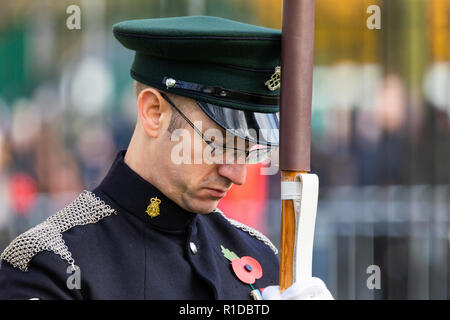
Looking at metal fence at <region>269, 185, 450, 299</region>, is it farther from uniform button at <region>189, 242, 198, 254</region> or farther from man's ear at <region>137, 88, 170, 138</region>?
Result: man's ear at <region>137, 88, 170, 138</region>

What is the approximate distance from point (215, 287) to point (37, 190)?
3553 millimetres

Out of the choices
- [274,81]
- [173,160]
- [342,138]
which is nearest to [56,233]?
[173,160]

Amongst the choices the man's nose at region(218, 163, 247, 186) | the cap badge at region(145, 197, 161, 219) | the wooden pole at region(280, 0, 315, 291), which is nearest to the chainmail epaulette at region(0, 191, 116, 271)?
the cap badge at region(145, 197, 161, 219)

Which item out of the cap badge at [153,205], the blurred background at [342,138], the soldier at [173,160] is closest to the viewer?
the soldier at [173,160]

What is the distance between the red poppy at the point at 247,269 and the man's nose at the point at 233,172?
0.41 metres

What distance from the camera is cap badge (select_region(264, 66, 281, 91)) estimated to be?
2.43m

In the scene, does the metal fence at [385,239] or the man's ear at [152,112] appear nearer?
the man's ear at [152,112]

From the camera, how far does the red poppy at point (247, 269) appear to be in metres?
2.70

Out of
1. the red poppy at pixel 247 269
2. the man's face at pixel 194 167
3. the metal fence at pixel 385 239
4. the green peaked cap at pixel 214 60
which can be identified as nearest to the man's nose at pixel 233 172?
the man's face at pixel 194 167

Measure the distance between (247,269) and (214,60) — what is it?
31.0 inches

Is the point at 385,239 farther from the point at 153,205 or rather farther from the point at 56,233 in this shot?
the point at 56,233

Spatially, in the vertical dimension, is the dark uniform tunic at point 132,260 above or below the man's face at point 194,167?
below

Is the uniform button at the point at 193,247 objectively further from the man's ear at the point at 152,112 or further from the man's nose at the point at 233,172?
the man's ear at the point at 152,112

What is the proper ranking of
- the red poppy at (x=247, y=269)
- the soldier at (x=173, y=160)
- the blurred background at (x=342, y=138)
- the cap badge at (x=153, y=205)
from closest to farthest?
the soldier at (x=173, y=160)
the cap badge at (x=153, y=205)
the red poppy at (x=247, y=269)
the blurred background at (x=342, y=138)
